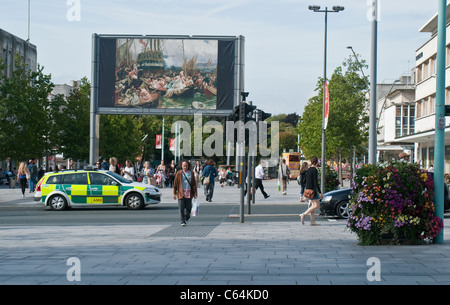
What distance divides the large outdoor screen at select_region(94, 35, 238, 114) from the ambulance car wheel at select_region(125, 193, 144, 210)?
12.9 metres

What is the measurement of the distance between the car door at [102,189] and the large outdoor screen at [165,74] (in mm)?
12889

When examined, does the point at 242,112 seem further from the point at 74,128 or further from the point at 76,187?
the point at 74,128

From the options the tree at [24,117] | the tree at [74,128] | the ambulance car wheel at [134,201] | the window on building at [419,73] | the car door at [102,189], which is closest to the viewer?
the car door at [102,189]

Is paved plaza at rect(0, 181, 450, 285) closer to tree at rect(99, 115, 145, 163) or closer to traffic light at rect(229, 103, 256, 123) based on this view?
traffic light at rect(229, 103, 256, 123)

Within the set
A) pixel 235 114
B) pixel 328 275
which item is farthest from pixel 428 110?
pixel 328 275

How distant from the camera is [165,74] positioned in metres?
36.5

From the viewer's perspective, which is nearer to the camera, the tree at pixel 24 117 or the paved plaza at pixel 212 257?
the paved plaza at pixel 212 257

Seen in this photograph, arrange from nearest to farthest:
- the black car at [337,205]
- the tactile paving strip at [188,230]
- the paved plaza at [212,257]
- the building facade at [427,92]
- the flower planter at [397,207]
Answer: the paved plaza at [212,257]
the flower planter at [397,207]
the tactile paving strip at [188,230]
the black car at [337,205]
the building facade at [427,92]

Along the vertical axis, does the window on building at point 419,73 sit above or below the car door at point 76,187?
above

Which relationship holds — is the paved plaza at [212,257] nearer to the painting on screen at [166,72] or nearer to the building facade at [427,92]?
the painting on screen at [166,72]

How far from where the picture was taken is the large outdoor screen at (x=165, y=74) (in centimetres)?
3622

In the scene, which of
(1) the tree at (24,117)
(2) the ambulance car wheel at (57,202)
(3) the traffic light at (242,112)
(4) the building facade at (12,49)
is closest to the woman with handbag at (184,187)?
(3) the traffic light at (242,112)

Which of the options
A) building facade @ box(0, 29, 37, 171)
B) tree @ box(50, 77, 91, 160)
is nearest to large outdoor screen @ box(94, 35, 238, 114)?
tree @ box(50, 77, 91, 160)

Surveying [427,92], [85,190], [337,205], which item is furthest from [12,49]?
[337,205]
